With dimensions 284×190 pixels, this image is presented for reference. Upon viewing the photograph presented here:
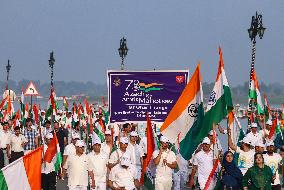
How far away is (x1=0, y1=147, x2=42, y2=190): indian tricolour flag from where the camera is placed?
6.71 meters

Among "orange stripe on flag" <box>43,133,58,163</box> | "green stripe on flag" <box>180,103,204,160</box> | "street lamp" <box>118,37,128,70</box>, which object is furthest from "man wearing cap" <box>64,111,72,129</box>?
"green stripe on flag" <box>180,103,204,160</box>

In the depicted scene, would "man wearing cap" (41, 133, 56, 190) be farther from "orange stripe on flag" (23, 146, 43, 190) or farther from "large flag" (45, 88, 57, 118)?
"large flag" (45, 88, 57, 118)

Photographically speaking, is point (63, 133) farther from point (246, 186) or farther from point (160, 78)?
→ point (246, 186)

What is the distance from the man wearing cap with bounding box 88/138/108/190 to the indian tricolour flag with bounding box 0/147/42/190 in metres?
3.86

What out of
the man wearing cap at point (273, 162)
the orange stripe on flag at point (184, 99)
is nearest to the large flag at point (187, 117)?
the orange stripe on flag at point (184, 99)

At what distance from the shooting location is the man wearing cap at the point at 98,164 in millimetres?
11547

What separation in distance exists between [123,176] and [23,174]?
359 cm

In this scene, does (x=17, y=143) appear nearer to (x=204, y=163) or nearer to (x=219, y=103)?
(x=204, y=163)

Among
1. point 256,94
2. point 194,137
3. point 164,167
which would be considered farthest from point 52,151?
point 256,94

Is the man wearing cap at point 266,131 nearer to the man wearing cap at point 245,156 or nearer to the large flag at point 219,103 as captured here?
the man wearing cap at point 245,156

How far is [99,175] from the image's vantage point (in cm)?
1158

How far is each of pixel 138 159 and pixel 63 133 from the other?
7.54 metres

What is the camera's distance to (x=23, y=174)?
7.14m

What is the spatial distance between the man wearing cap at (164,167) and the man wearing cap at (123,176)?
73 cm
